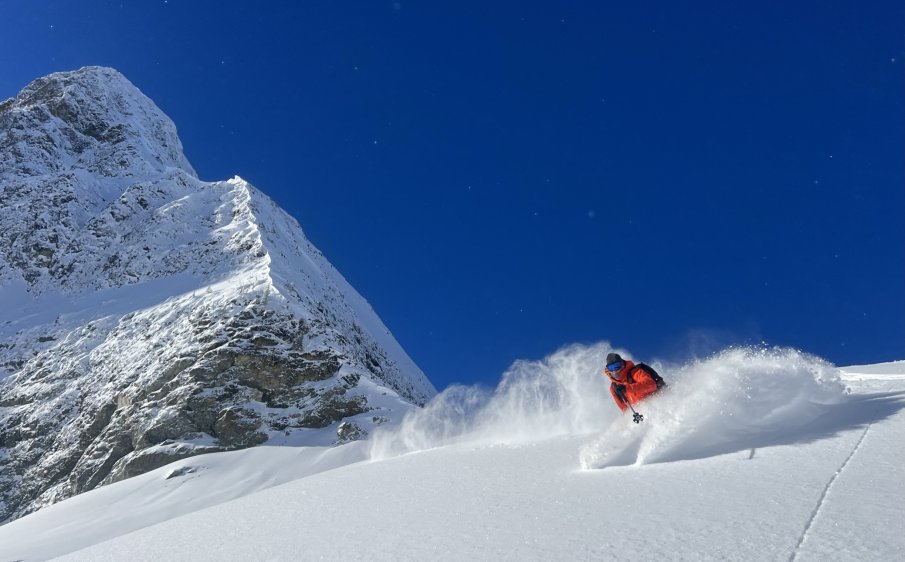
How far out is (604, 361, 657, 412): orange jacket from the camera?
24.8ft

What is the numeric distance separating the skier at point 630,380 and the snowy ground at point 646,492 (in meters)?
0.24

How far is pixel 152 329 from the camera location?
3170 cm

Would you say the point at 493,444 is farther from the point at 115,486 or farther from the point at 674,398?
the point at 115,486

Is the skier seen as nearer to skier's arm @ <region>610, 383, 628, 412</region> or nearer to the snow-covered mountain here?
skier's arm @ <region>610, 383, 628, 412</region>

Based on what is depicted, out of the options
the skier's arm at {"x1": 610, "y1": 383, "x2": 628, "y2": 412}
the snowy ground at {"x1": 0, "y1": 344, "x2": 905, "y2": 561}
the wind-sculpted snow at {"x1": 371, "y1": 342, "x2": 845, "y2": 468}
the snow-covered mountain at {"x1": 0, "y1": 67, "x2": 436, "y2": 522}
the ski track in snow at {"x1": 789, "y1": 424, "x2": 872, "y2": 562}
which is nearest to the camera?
the ski track in snow at {"x1": 789, "y1": 424, "x2": 872, "y2": 562}

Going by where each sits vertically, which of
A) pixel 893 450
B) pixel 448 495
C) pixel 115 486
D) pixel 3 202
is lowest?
pixel 115 486

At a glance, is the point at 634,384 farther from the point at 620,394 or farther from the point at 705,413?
the point at 705,413

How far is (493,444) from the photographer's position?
911cm

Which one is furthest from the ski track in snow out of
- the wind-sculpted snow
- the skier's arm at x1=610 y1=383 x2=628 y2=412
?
the skier's arm at x1=610 y1=383 x2=628 y2=412

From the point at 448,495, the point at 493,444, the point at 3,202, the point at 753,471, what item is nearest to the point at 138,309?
the point at 3,202

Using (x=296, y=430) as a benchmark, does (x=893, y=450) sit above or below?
above

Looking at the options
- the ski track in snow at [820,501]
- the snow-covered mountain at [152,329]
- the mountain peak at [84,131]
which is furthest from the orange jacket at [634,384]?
the mountain peak at [84,131]

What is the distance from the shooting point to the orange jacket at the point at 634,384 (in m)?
7.57

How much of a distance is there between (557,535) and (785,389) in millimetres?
4596
